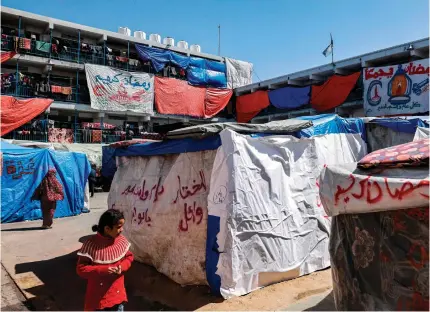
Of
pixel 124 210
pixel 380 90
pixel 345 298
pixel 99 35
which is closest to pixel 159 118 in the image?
pixel 99 35

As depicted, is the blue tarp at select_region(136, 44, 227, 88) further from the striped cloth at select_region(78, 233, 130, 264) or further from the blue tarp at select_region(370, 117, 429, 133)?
the striped cloth at select_region(78, 233, 130, 264)

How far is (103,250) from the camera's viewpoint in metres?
2.87

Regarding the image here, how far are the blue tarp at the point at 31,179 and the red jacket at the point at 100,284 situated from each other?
925cm

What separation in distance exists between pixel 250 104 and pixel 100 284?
1077 inches

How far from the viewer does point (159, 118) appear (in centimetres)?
3103

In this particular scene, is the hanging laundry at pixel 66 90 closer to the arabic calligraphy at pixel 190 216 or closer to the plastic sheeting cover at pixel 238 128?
the plastic sheeting cover at pixel 238 128

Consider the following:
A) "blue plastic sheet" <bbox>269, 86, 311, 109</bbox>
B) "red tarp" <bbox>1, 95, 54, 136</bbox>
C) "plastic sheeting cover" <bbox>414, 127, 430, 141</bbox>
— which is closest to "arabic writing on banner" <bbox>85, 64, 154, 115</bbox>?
"red tarp" <bbox>1, 95, 54, 136</bbox>

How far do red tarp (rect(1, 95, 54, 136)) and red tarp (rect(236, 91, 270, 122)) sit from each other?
1601cm

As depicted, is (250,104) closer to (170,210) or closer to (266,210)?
(170,210)

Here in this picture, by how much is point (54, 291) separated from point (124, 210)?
5.59ft

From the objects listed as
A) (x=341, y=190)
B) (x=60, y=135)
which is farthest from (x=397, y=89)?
(x=60, y=135)

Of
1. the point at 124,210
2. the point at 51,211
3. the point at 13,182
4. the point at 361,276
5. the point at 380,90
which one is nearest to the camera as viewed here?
the point at 361,276

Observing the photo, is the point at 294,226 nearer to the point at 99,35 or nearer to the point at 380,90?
the point at 380,90

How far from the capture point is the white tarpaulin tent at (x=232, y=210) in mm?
4301
